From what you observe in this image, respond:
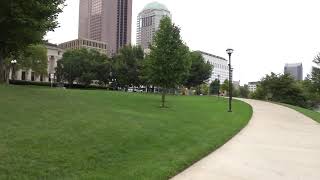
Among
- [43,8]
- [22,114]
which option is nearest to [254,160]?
[22,114]

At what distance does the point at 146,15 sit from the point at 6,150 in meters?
93.2

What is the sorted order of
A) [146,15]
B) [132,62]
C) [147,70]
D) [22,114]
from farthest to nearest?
[146,15]
[132,62]
[147,70]
[22,114]

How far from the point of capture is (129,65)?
7706cm

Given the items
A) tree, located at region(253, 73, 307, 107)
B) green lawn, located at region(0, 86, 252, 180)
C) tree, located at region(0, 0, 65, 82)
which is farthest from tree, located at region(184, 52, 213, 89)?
green lawn, located at region(0, 86, 252, 180)

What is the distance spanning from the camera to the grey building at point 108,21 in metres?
159

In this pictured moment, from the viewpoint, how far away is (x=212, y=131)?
1767cm

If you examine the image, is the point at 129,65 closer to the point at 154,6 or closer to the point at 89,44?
the point at 154,6

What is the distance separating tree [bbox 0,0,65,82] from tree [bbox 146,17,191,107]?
25.8 ft

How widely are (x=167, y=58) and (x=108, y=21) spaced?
133 metres

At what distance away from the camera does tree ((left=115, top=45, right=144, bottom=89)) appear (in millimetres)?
76188

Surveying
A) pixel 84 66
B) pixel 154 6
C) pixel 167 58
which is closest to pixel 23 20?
pixel 167 58

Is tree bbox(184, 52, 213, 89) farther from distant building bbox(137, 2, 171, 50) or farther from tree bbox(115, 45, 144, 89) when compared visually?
distant building bbox(137, 2, 171, 50)

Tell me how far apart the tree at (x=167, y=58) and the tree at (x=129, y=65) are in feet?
134

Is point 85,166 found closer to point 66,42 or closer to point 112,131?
point 112,131
